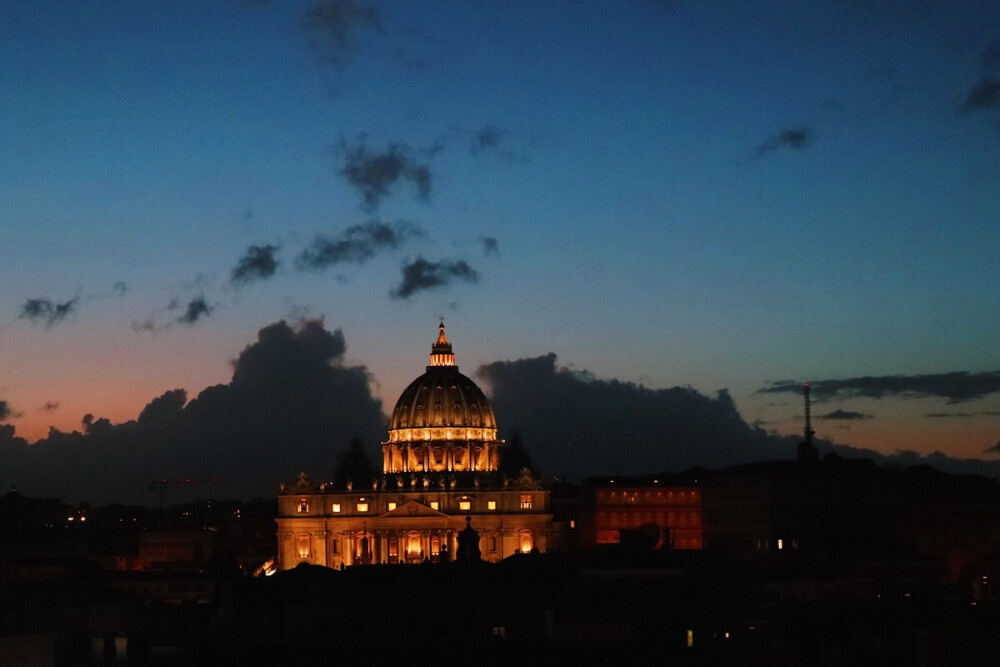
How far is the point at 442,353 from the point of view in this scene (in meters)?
189

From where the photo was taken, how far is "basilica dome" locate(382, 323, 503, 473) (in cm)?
17888

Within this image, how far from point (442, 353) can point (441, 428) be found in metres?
11.4

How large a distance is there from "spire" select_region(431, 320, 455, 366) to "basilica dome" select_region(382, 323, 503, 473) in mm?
1929

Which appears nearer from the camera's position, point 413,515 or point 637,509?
point 413,515

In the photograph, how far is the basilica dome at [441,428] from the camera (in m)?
179

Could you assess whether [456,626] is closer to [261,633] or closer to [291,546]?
[261,633]

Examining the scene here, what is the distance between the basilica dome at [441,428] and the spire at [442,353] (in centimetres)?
193

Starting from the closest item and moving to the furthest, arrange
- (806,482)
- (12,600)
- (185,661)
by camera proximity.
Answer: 1. (185,661)
2. (12,600)
3. (806,482)

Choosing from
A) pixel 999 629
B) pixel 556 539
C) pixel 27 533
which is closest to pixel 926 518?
pixel 556 539

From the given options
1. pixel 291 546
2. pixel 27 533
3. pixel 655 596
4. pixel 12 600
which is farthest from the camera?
pixel 27 533

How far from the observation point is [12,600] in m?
72.7

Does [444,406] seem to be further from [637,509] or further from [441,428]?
[637,509]

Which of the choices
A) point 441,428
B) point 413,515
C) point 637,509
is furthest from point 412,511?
point 637,509

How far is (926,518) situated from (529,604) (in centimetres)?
9935
